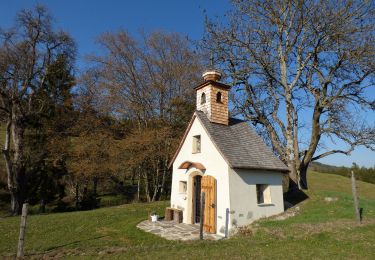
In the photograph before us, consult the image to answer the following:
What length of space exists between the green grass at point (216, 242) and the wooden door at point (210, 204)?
1608 millimetres

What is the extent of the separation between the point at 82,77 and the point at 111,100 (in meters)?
4.56

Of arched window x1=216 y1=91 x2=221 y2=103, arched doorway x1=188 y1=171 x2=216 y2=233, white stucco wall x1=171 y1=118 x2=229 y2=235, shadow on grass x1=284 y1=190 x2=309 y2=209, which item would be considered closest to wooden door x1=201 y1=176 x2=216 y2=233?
arched doorway x1=188 y1=171 x2=216 y2=233

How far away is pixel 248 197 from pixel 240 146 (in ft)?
8.80

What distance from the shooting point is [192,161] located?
51.3 feet

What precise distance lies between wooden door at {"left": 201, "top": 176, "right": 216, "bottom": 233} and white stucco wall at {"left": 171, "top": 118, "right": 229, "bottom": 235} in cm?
17

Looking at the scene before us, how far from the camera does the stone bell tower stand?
1540 cm

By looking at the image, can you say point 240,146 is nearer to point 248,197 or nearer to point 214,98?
point 248,197

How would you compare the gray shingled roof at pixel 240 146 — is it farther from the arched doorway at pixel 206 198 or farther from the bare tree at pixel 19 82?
the bare tree at pixel 19 82

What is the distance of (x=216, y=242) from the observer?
10.3 meters

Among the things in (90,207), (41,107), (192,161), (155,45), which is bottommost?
(90,207)

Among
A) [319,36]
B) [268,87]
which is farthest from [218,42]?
[319,36]

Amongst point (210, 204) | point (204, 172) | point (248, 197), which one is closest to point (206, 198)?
point (210, 204)

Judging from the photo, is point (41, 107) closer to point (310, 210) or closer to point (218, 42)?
point (218, 42)

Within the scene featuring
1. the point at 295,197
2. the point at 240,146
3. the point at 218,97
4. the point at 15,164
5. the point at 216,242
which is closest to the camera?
the point at 216,242
